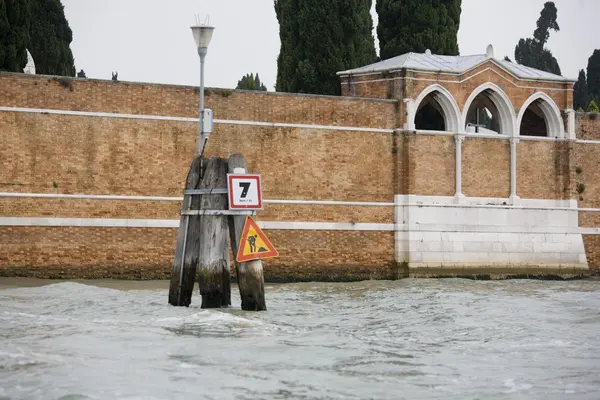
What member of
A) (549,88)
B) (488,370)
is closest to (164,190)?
(549,88)

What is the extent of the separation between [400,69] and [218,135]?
15.4ft

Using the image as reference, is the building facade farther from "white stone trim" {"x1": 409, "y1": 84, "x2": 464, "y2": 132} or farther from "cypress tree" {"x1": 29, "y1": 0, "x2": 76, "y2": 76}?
"cypress tree" {"x1": 29, "y1": 0, "x2": 76, "y2": 76}

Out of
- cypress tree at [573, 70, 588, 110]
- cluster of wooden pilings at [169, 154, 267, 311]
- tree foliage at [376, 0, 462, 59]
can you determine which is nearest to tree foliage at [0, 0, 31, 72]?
cluster of wooden pilings at [169, 154, 267, 311]

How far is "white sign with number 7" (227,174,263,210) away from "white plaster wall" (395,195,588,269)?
449 inches

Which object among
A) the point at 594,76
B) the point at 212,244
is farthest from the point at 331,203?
the point at 594,76

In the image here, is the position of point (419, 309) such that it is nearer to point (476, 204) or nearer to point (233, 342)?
point (233, 342)

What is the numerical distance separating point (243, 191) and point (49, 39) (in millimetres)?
19183

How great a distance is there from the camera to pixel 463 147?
27156mm

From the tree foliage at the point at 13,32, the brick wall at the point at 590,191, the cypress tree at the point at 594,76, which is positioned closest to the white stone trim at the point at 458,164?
the brick wall at the point at 590,191

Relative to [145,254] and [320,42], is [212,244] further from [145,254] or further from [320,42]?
[320,42]

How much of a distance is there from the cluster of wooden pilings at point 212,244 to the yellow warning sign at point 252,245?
0.32 feet

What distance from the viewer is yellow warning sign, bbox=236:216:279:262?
49.0 feet

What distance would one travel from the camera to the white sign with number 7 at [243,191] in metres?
15.0

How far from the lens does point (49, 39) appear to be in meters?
32.8
